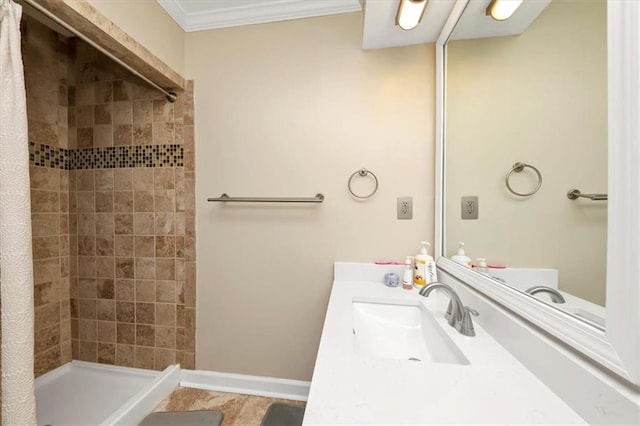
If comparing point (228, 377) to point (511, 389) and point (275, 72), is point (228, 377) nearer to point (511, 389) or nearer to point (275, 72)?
point (511, 389)

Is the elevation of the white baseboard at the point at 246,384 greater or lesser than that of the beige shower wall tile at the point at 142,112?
lesser

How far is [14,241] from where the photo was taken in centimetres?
83

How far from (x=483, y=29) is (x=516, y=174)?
0.66 metres

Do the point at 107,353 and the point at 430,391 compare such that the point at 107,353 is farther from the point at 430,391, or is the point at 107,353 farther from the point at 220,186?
the point at 430,391

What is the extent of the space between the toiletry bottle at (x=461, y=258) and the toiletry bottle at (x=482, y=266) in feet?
0.18

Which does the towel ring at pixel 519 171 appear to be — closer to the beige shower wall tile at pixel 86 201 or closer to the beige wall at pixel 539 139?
the beige wall at pixel 539 139

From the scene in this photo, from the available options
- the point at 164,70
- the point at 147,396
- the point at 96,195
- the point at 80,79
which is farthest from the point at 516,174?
the point at 80,79

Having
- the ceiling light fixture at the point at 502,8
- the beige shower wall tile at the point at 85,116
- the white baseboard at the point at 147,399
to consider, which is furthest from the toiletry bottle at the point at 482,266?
the beige shower wall tile at the point at 85,116

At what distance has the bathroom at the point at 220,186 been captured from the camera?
140 cm

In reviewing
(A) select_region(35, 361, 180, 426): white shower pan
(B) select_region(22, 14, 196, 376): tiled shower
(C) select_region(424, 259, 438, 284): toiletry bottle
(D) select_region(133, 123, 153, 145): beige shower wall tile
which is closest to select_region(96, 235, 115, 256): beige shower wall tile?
(B) select_region(22, 14, 196, 376): tiled shower

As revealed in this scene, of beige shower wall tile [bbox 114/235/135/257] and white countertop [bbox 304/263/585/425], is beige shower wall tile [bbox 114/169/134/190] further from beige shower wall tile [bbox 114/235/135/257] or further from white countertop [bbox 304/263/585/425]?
white countertop [bbox 304/263/585/425]

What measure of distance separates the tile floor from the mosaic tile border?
1.40 metres

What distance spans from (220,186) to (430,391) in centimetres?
143

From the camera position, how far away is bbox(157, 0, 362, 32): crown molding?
4.59ft
